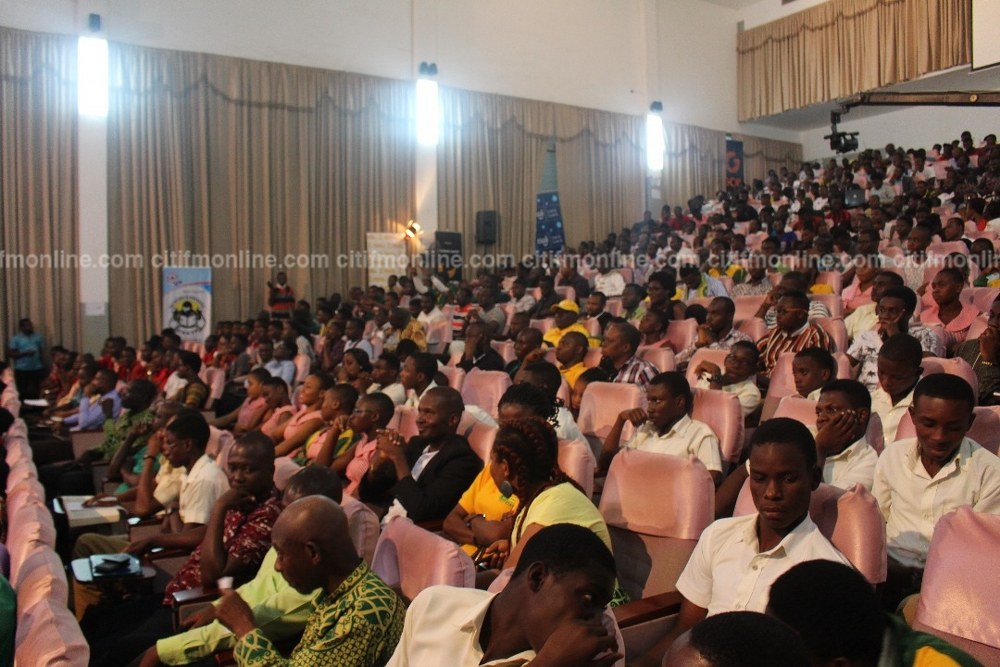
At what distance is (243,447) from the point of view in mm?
3170

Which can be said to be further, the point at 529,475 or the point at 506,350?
the point at 506,350

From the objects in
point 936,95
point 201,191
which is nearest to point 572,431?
point 936,95

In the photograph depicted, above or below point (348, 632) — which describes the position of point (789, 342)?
above

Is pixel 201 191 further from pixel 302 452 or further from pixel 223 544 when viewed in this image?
pixel 223 544

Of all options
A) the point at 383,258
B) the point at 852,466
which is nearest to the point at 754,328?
the point at 852,466

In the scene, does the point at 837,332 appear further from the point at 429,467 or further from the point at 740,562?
the point at 740,562

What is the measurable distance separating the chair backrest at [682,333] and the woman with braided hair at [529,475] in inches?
148

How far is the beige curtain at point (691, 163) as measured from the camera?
17.4m

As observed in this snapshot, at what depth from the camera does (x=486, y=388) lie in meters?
5.47

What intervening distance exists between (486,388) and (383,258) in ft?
29.1

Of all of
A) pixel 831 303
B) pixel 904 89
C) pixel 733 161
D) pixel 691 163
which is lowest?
pixel 831 303

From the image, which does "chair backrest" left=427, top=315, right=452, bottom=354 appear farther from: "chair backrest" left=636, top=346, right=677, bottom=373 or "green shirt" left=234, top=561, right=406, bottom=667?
"green shirt" left=234, top=561, right=406, bottom=667

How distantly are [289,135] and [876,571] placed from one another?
12.4m

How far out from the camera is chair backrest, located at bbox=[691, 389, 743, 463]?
3.97m
